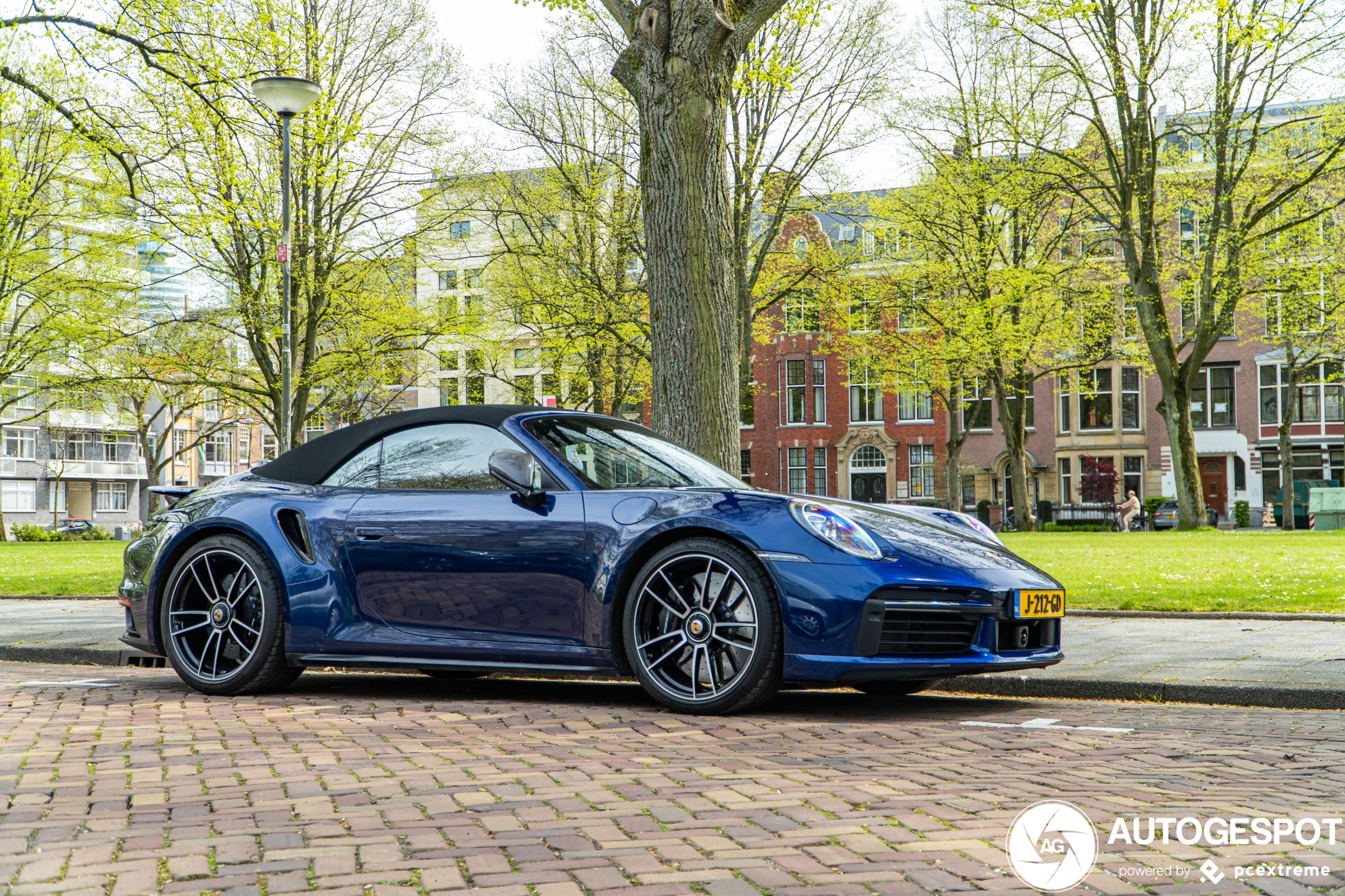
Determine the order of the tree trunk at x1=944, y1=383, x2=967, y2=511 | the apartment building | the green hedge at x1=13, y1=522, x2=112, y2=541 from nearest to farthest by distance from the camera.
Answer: the tree trunk at x1=944, y1=383, x2=967, y2=511
the green hedge at x1=13, y1=522, x2=112, y2=541
the apartment building

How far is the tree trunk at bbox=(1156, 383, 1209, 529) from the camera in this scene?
94.4ft

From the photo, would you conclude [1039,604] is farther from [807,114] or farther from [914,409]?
[914,409]

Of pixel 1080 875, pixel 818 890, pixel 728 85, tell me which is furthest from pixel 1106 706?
pixel 728 85

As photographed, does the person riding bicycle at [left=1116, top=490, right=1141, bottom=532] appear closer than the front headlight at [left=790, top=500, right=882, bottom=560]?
No

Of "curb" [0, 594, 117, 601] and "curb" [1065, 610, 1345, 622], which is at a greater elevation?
"curb" [1065, 610, 1345, 622]

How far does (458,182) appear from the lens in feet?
88.1

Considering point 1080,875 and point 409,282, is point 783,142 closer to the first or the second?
point 409,282

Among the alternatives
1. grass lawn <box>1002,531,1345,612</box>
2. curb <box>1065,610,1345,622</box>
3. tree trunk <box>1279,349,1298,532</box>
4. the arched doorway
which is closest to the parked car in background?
tree trunk <box>1279,349,1298,532</box>

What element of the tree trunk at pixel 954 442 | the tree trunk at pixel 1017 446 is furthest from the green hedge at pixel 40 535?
the tree trunk at pixel 1017 446

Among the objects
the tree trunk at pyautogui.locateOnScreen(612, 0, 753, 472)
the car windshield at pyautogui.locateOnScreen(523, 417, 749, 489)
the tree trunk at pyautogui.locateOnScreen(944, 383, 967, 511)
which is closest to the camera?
the car windshield at pyautogui.locateOnScreen(523, 417, 749, 489)

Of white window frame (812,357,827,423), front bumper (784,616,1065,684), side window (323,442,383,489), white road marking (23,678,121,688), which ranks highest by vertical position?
white window frame (812,357,827,423)

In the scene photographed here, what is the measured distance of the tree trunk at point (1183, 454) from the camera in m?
28.8

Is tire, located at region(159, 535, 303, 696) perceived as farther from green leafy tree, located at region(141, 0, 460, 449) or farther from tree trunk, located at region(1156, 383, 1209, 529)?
tree trunk, located at region(1156, 383, 1209, 529)

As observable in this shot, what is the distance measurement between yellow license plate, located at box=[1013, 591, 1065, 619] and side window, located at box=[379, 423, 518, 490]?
95.1 inches
